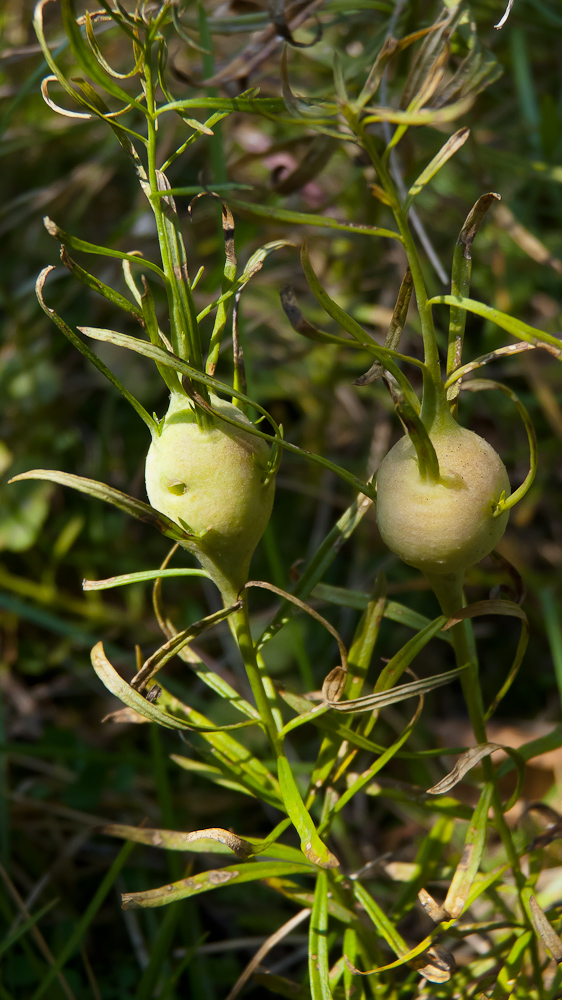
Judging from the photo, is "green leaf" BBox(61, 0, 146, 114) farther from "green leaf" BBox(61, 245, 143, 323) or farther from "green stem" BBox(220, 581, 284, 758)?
"green stem" BBox(220, 581, 284, 758)

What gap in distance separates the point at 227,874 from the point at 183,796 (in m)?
0.53

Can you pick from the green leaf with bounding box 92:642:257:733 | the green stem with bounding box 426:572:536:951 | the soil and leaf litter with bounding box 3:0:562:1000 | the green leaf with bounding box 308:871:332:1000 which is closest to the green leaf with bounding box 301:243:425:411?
the soil and leaf litter with bounding box 3:0:562:1000

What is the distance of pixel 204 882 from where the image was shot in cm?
47

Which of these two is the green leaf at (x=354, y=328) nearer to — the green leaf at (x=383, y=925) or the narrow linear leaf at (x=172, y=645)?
the narrow linear leaf at (x=172, y=645)

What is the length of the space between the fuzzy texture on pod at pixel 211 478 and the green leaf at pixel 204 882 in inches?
7.8

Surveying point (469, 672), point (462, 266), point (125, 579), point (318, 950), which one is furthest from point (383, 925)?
point (462, 266)

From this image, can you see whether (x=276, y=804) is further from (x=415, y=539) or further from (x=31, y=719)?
(x=31, y=719)

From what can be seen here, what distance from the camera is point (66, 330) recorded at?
396 millimetres

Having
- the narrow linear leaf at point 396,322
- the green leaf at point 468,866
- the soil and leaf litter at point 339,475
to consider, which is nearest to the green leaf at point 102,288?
the soil and leaf litter at point 339,475

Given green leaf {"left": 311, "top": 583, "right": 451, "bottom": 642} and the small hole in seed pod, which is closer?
the small hole in seed pod

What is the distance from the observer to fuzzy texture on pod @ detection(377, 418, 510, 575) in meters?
0.39

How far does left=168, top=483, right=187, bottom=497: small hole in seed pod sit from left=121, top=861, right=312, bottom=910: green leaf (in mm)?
230

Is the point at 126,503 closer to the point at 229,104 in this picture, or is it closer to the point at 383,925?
the point at 229,104

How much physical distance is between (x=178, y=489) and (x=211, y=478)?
0.06 feet
